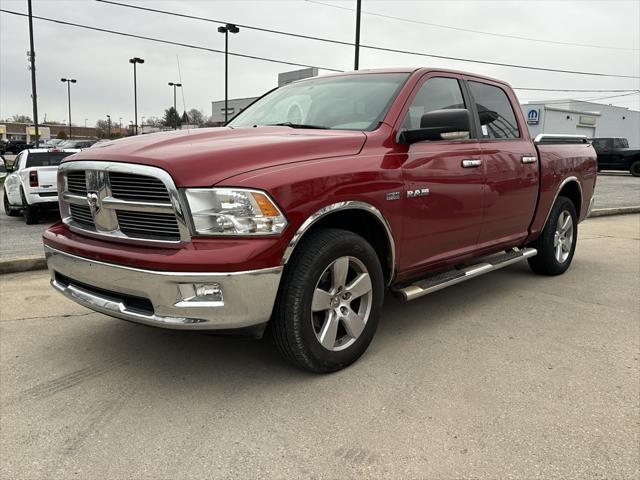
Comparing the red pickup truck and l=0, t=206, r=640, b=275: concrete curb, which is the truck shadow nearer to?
the red pickup truck

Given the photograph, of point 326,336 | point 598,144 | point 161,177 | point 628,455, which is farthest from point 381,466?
point 598,144

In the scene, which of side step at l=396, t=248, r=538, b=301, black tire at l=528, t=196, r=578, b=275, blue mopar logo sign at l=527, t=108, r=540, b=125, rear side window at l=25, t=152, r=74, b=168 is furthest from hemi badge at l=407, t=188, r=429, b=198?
blue mopar logo sign at l=527, t=108, r=540, b=125

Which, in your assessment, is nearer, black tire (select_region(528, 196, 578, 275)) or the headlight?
the headlight

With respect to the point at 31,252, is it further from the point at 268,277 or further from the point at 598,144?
the point at 598,144

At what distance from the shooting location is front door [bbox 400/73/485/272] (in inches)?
139

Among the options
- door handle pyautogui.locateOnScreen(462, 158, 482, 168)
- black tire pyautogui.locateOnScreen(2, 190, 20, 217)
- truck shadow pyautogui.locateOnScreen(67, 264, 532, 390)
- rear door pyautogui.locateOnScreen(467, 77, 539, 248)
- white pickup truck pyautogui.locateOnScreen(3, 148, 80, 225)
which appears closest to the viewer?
truck shadow pyautogui.locateOnScreen(67, 264, 532, 390)

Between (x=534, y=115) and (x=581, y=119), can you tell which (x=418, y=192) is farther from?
(x=581, y=119)

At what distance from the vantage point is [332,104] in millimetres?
3896

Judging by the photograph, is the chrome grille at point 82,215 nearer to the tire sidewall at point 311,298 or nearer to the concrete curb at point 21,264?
the tire sidewall at point 311,298

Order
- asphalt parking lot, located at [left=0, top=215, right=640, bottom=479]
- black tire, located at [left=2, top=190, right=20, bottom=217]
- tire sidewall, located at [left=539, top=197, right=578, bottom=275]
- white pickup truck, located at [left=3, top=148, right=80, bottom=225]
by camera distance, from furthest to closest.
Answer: black tire, located at [left=2, top=190, right=20, bottom=217]
white pickup truck, located at [left=3, top=148, right=80, bottom=225]
tire sidewall, located at [left=539, top=197, right=578, bottom=275]
asphalt parking lot, located at [left=0, top=215, right=640, bottom=479]

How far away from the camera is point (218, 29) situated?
2655cm

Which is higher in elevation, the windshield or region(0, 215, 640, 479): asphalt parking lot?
the windshield

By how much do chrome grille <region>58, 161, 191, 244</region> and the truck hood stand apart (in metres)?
0.06

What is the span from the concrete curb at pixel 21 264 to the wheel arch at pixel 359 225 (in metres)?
3.95
